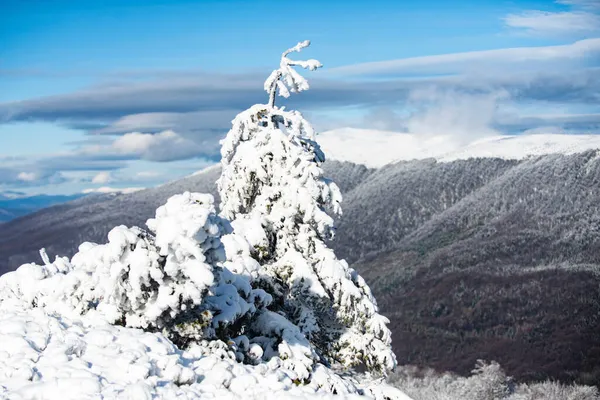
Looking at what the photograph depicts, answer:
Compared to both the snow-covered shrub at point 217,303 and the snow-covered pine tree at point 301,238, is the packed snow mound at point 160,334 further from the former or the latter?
the snow-covered pine tree at point 301,238

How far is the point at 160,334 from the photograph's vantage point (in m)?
11.0

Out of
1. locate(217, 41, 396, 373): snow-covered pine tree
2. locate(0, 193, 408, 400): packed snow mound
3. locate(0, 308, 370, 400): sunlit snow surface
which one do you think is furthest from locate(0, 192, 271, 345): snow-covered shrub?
locate(217, 41, 396, 373): snow-covered pine tree

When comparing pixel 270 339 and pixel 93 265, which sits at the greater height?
pixel 93 265

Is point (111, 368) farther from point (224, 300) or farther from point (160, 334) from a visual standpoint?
point (224, 300)

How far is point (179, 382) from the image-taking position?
33.0 feet

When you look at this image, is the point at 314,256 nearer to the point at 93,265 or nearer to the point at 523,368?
the point at 93,265

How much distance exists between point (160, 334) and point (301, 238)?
5.50 meters

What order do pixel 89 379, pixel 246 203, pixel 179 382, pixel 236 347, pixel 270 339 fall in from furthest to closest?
1. pixel 246 203
2. pixel 270 339
3. pixel 236 347
4. pixel 179 382
5. pixel 89 379

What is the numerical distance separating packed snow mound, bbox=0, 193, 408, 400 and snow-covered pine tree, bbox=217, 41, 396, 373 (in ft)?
8.76

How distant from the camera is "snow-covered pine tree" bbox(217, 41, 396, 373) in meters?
15.6

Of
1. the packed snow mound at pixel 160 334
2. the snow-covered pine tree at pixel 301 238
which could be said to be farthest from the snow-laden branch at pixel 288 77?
the packed snow mound at pixel 160 334

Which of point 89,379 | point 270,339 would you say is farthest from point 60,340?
point 270,339

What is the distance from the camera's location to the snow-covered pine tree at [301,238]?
15555 mm

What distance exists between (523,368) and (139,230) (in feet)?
608
